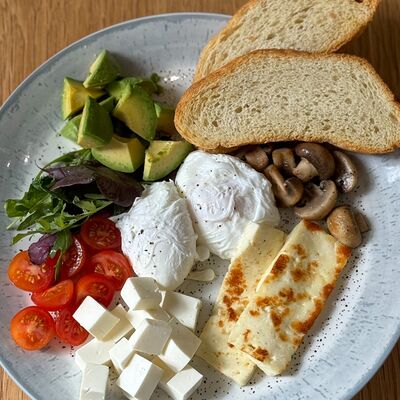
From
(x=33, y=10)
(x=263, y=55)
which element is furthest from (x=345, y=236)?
(x=33, y=10)

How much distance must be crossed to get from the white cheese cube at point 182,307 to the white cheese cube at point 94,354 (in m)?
0.35

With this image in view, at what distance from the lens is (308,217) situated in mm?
3174

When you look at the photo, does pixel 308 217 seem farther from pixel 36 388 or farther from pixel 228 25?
pixel 36 388

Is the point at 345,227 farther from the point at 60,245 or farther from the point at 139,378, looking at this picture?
the point at 60,245

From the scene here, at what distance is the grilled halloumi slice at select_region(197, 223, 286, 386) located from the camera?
2.99m

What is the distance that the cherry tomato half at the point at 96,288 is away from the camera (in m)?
3.12

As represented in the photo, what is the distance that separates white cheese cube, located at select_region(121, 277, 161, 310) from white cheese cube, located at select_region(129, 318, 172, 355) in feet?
0.29

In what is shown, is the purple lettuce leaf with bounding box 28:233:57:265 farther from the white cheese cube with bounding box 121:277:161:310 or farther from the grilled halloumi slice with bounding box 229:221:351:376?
the grilled halloumi slice with bounding box 229:221:351:376

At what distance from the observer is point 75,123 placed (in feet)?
11.0

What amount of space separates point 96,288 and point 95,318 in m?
0.22

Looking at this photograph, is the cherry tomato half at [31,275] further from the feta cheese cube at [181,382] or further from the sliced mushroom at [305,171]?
the sliced mushroom at [305,171]

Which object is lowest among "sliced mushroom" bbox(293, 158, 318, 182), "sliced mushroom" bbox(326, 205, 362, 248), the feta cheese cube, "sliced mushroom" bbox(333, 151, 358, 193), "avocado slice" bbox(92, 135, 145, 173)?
the feta cheese cube

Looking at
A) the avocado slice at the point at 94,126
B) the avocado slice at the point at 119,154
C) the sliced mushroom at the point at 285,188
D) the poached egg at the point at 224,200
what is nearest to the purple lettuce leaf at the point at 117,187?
the avocado slice at the point at 119,154

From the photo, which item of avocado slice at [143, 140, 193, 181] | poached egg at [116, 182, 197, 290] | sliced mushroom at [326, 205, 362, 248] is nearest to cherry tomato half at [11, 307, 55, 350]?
poached egg at [116, 182, 197, 290]
